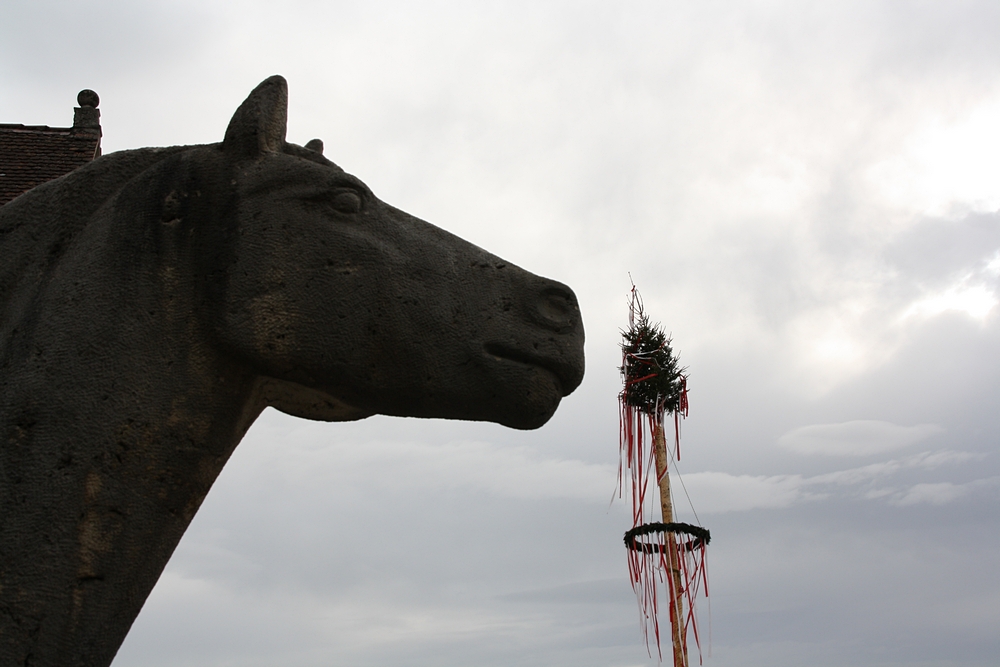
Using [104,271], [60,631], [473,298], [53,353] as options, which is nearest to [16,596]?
[60,631]

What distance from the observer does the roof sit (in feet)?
33.5

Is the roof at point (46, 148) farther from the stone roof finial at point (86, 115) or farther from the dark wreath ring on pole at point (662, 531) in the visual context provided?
the dark wreath ring on pole at point (662, 531)

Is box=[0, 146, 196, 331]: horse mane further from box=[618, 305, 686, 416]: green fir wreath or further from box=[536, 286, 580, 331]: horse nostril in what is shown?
box=[618, 305, 686, 416]: green fir wreath

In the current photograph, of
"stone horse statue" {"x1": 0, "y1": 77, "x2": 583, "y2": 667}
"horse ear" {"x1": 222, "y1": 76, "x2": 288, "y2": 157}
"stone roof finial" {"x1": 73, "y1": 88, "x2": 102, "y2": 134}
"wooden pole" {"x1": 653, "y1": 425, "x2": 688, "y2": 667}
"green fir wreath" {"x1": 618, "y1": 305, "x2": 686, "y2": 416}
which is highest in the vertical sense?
"stone roof finial" {"x1": 73, "y1": 88, "x2": 102, "y2": 134}

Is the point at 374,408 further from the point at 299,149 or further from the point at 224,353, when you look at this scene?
→ the point at 299,149

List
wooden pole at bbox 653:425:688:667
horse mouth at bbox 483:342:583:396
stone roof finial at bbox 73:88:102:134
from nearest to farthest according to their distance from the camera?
horse mouth at bbox 483:342:583:396
wooden pole at bbox 653:425:688:667
stone roof finial at bbox 73:88:102:134

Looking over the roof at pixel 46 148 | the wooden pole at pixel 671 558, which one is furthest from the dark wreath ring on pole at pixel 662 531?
the roof at pixel 46 148

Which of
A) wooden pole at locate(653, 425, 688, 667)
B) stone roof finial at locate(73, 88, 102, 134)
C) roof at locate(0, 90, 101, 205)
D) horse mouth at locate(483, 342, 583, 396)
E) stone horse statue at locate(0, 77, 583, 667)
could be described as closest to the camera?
stone horse statue at locate(0, 77, 583, 667)

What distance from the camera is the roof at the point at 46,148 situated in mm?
10219

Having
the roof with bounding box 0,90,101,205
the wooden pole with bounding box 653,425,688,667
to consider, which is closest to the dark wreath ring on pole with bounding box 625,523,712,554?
the wooden pole with bounding box 653,425,688,667

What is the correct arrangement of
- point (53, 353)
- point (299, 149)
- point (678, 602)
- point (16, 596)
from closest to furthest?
point (16, 596) → point (53, 353) → point (299, 149) → point (678, 602)

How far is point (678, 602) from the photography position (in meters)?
11.0

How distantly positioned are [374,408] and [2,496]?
102 centimetres

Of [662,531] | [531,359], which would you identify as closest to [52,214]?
[531,359]
